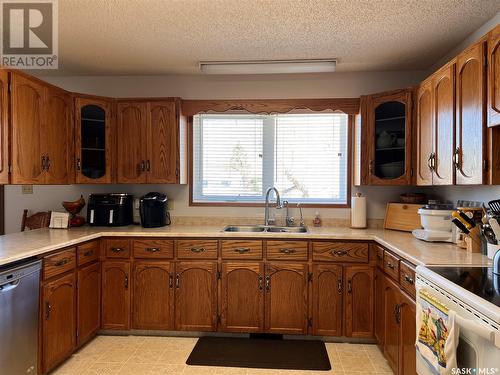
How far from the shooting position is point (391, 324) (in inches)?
85.0

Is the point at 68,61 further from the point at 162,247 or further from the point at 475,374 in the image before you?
the point at 475,374

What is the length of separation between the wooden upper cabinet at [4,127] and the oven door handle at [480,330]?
110 inches

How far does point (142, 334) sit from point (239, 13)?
2.70 metres

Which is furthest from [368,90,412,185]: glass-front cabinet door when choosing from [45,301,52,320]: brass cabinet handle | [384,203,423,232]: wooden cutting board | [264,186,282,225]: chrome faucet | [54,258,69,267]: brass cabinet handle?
[45,301,52,320]: brass cabinet handle

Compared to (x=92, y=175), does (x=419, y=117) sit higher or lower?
higher

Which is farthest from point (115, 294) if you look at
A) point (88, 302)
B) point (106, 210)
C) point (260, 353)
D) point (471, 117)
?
point (471, 117)

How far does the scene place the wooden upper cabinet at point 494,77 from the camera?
156cm

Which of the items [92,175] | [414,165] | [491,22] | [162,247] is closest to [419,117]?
[414,165]

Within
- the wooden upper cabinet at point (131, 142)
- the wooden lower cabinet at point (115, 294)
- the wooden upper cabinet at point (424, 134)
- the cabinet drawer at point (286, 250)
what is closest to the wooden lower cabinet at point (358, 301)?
the cabinet drawer at point (286, 250)

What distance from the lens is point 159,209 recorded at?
3.00 metres

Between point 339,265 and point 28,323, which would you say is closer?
point 28,323

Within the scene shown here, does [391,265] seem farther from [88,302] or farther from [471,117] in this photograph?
[88,302]

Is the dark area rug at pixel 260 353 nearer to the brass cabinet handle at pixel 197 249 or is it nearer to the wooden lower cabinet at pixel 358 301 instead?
the wooden lower cabinet at pixel 358 301

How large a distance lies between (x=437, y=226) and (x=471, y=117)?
2.84 ft
